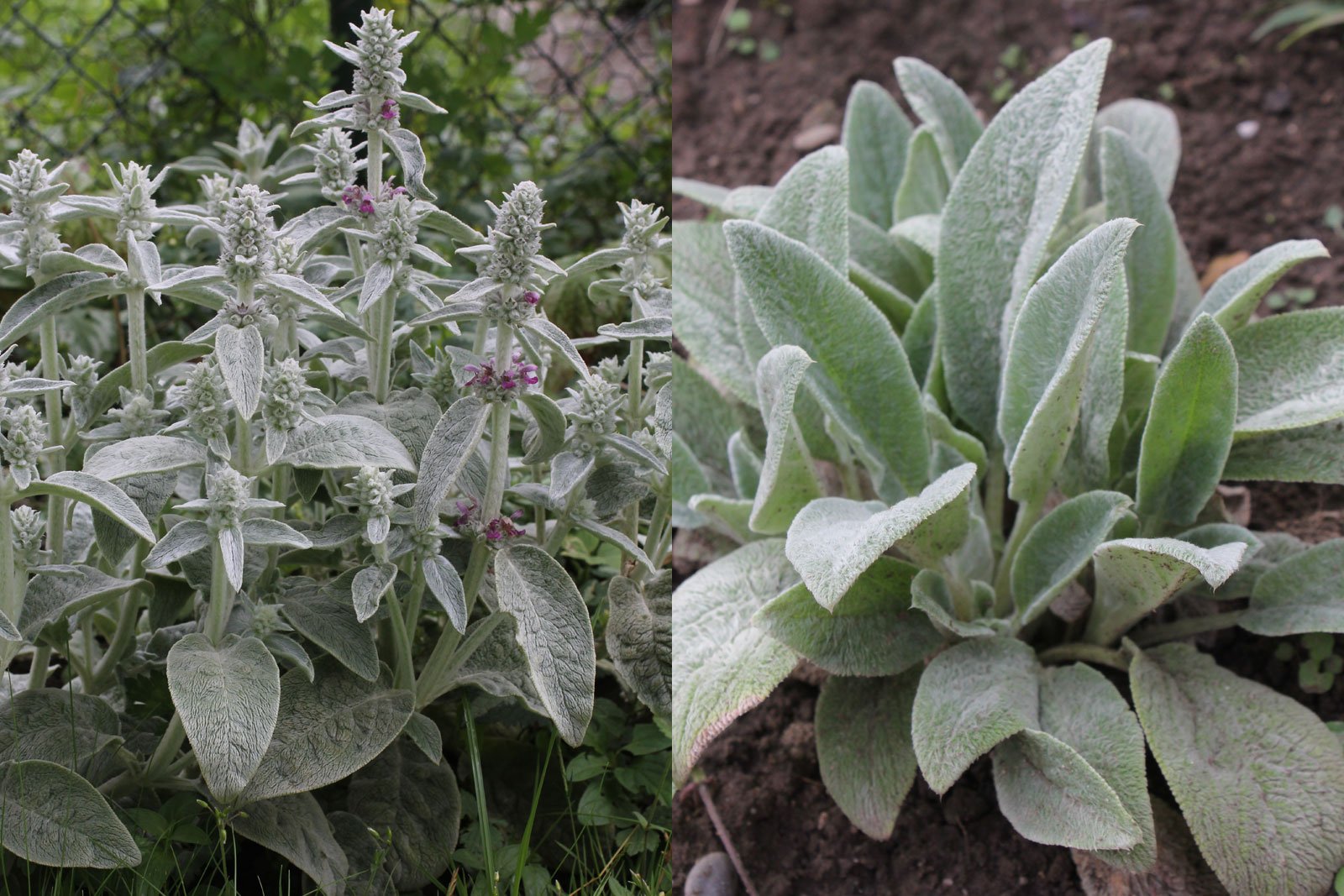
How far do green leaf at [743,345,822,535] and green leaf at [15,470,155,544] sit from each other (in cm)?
47

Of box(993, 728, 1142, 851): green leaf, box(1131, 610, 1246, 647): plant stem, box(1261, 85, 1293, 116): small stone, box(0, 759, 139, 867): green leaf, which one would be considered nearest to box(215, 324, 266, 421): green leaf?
box(0, 759, 139, 867): green leaf

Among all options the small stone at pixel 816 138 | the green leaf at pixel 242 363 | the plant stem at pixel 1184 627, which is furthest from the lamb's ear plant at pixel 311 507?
the small stone at pixel 816 138

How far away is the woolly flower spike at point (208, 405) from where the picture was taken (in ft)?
3.05

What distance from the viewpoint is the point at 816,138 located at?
82.9 inches

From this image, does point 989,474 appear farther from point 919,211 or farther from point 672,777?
point 672,777

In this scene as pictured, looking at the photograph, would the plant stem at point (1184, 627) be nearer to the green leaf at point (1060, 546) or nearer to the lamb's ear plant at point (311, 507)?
the green leaf at point (1060, 546)

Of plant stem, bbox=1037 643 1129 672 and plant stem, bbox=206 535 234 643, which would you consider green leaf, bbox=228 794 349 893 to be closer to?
plant stem, bbox=206 535 234 643

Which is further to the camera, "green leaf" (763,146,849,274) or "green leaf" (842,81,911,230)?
"green leaf" (842,81,911,230)

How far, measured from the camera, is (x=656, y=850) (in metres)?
1.14

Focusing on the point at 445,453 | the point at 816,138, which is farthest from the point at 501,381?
the point at 816,138

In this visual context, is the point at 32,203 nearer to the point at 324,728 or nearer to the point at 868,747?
the point at 324,728

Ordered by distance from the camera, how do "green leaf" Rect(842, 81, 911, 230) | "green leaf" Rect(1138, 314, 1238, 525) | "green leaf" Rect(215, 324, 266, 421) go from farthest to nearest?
"green leaf" Rect(842, 81, 911, 230)
"green leaf" Rect(1138, 314, 1238, 525)
"green leaf" Rect(215, 324, 266, 421)

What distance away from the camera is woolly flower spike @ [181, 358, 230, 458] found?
0.93 metres

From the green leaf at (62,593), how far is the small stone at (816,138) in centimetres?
143
